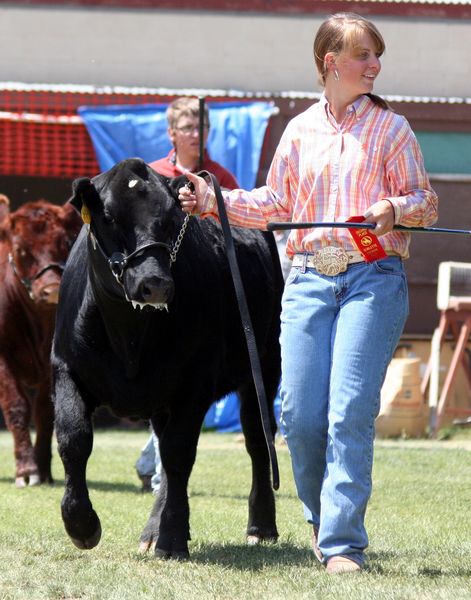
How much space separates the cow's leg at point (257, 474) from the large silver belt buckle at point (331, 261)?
1729 millimetres

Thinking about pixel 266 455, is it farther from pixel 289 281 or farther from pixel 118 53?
pixel 118 53

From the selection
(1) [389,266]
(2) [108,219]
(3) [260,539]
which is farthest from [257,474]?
(1) [389,266]

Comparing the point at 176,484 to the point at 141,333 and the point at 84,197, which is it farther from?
the point at 84,197

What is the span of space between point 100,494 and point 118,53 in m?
7.51

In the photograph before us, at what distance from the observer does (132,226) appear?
523 cm

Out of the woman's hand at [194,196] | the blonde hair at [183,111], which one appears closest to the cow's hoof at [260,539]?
the woman's hand at [194,196]

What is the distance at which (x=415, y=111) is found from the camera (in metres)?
14.1

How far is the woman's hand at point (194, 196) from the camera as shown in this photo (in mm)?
5102

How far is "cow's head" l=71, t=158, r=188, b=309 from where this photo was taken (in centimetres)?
505

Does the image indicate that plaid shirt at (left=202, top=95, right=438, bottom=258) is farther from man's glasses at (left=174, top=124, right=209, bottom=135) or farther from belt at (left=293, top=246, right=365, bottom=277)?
man's glasses at (left=174, top=124, right=209, bottom=135)

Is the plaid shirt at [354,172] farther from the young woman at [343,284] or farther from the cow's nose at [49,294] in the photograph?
the cow's nose at [49,294]

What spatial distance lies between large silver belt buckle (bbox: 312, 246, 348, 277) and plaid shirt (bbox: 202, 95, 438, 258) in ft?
0.11

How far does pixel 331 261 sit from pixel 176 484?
51.9 inches

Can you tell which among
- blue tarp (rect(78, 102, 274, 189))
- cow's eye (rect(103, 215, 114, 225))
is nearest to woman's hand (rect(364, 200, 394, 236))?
cow's eye (rect(103, 215, 114, 225))
